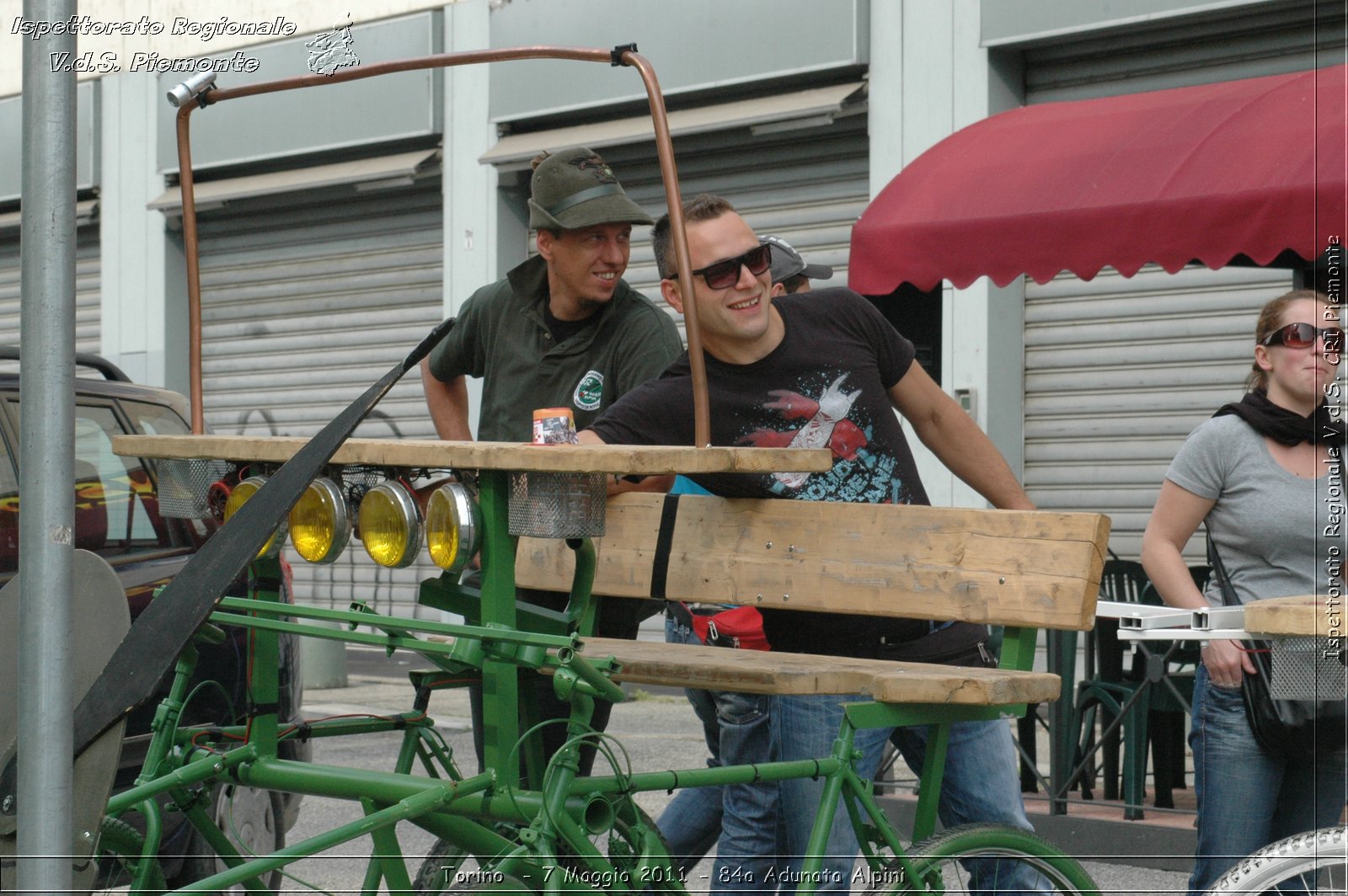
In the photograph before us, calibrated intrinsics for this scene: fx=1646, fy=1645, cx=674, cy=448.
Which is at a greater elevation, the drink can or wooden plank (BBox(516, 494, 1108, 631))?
the drink can

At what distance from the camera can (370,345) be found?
14031 millimetres

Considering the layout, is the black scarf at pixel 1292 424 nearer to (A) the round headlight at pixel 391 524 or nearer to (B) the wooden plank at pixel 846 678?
(B) the wooden plank at pixel 846 678

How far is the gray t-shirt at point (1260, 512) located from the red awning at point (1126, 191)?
1580 mm

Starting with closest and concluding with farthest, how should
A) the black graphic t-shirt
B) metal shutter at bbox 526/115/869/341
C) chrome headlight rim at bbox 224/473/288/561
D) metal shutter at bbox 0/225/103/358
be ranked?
1. chrome headlight rim at bbox 224/473/288/561
2. the black graphic t-shirt
3. metal shutter at bbox 526/115/869/341
4. metal shutter at bbox 0/225/103/358

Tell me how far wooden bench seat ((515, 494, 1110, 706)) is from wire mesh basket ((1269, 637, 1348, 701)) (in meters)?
0.48

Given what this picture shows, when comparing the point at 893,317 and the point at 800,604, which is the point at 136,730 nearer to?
the point at 800,604

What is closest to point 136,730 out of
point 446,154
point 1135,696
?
point 1135,696

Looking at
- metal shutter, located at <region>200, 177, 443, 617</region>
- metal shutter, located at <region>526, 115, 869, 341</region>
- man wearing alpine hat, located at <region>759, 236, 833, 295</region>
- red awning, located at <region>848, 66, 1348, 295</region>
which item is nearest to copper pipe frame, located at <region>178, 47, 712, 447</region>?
man wearing alpine hat, located at <region>759, 236, 833, 295</region>

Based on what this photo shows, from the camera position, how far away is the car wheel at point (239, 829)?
11.5 ft

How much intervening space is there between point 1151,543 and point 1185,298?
5.84 meters

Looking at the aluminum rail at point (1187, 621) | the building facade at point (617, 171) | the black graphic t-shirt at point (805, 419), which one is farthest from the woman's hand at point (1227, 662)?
the building facade at point (617, 171)

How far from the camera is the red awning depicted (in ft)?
18.6

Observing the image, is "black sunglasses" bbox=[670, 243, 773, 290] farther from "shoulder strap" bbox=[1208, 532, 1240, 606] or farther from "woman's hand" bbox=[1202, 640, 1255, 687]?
"shoulder strap" bbox=[1208, 532, 1240, 606]

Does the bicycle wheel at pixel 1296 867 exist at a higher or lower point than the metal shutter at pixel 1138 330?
lower
